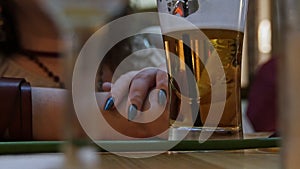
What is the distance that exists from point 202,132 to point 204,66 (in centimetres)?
5

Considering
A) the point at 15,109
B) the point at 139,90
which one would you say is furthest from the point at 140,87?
the point at 15,109

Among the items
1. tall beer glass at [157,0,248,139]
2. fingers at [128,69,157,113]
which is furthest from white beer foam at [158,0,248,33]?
fingers at [128,69,157,113]

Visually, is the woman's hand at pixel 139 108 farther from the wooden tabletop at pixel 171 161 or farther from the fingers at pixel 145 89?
the wooden tabletop at pixel 171 161

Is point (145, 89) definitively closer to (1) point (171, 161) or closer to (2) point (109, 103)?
(2) point (109, 103)

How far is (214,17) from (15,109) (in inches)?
→ 8.6

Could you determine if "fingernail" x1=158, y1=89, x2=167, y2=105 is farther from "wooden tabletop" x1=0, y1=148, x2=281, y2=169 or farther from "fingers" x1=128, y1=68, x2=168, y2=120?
"wooden tabletop" x1=0, y1=148, x2=281, y2=169

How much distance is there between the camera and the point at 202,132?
34 centimetres

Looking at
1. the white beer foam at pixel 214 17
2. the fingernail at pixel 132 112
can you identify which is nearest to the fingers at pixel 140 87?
the fingernail at pixel 132 112

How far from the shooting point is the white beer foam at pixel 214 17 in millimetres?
344

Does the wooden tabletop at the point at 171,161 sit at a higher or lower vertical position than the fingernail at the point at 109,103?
lower

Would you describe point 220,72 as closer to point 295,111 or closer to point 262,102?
point 295,111

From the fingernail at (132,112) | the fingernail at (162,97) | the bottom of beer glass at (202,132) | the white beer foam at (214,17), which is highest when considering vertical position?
the white beer foam at (214,17)

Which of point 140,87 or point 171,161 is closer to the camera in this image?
point 171,161

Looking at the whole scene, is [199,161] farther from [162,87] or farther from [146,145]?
[162,87]
